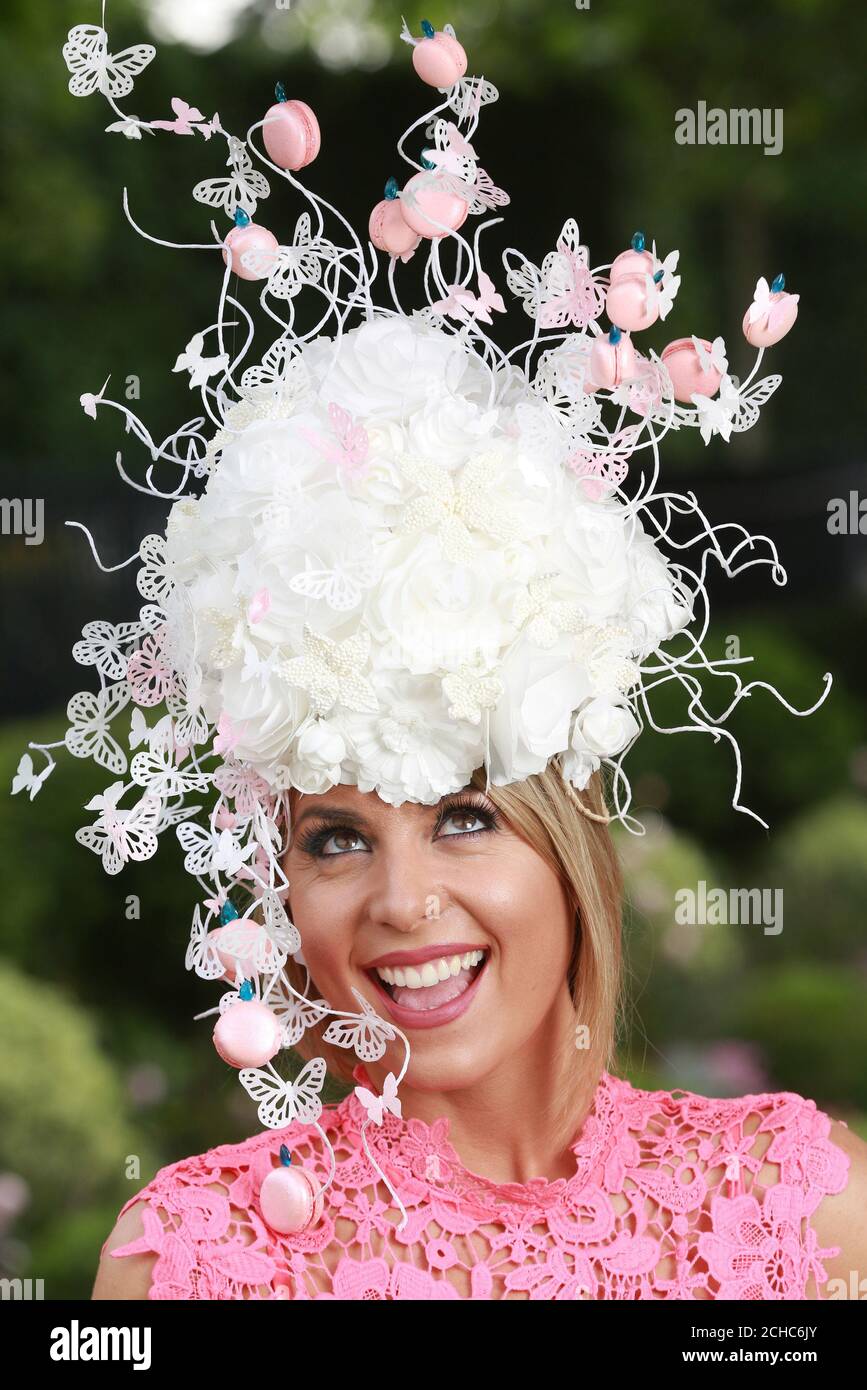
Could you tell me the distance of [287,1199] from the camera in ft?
6.61

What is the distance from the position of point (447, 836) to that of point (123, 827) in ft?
1.35

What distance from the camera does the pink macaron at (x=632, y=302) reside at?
6.33 ft

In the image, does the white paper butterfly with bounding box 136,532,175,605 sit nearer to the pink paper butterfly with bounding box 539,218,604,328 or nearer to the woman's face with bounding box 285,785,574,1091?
the woman's face with bounding box 285,785,574,1091

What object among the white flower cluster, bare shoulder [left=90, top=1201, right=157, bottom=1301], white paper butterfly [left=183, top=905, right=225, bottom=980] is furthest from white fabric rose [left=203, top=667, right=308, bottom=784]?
bare shoulder [left=90, top=1201, right=157, bottom=1301]

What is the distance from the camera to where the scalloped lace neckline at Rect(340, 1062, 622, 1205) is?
215 centimetres

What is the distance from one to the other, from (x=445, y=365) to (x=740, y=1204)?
122cm

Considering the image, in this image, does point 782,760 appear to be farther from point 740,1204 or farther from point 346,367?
point 346,367

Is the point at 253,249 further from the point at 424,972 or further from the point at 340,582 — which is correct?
the point at 424,972

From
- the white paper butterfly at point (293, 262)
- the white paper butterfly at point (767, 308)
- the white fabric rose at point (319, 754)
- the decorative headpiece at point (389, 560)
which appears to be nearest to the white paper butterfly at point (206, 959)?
the decorative headpiece at point (389, 560)

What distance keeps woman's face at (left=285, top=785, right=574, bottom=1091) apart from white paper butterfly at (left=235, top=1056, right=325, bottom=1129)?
0.13 meters

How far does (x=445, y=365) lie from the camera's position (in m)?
2.00

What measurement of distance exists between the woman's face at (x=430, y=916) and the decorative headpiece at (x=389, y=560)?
1.8 inches

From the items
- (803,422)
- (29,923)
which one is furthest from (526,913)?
(803,422)

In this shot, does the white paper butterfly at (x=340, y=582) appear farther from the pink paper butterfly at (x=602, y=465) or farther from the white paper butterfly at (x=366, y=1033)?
the white paper butterfly at (x=366, y=1033)
